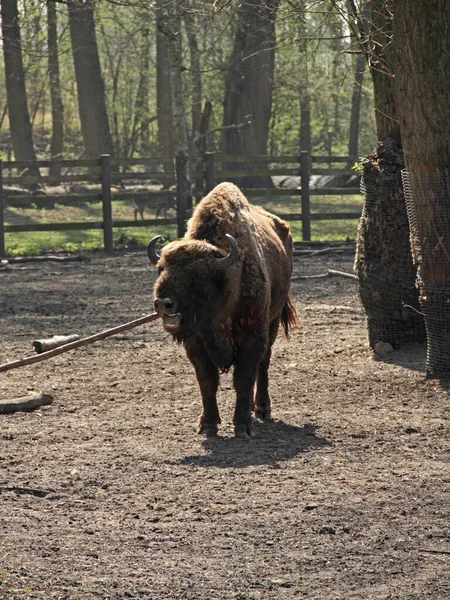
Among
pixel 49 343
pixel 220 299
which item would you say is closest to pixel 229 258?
pixel 220 299

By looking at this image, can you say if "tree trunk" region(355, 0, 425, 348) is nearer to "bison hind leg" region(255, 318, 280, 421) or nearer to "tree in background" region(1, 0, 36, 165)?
"bison hind leg" region(255, 318, 280, 421)

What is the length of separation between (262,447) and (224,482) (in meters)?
0.87

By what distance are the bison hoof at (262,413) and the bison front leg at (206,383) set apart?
1.93 ft

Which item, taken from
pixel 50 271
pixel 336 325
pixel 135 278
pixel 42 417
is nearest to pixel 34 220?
pixel 50 271

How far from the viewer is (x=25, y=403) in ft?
25.3

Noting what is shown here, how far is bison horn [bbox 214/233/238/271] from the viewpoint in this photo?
21.3 feet

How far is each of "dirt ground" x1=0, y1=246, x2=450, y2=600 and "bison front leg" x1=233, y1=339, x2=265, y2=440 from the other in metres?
0.16

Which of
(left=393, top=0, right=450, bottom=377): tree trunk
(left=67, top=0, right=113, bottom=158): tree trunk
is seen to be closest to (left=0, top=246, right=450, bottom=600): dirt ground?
(left=393, top=0, right=450, bottom=377): tree trunk

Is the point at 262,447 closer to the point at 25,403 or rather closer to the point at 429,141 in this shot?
the point at 25,403

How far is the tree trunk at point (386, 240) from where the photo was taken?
9500 mm

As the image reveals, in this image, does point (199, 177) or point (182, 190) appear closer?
point (182, 190)

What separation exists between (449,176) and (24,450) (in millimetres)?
4296

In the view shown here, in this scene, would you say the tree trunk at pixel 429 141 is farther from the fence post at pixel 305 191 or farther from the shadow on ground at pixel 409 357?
the fence post at pixel 305 191

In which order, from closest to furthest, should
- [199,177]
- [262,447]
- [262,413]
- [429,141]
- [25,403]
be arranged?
[262,447], [262,413], [25,403], [429,141], [199,177]
